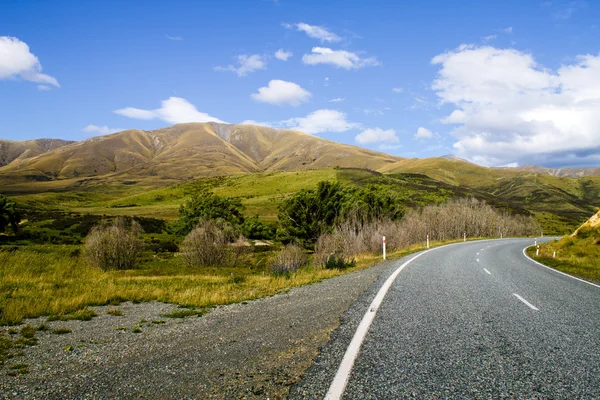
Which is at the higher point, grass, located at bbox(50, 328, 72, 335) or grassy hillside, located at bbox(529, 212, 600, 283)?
grass, located at bbox(50, 328, 72, 335)

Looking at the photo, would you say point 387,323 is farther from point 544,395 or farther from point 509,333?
point 544,395

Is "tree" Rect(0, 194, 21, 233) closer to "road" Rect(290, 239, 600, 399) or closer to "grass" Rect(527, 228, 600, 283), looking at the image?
"road" Rect(290, 239, 600, 399)

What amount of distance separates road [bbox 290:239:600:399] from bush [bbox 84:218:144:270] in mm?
25385

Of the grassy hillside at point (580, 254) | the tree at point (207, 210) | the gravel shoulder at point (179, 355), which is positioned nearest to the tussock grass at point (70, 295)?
the gravel shoulder at point (179, 355)

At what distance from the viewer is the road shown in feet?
12.6

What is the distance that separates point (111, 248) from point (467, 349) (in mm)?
29140

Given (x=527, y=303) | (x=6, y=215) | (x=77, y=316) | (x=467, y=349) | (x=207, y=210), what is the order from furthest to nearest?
1. (x=207, y=210)
2. (x=6, y=215)
3. (x=527, y=303)
4. (x=77, y=316)
5. (x=467, y=349)

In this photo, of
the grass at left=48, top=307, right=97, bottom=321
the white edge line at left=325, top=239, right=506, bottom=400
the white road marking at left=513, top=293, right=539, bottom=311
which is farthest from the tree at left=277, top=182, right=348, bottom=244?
the white edge line at left=325, top=239, right=506, bottom=400

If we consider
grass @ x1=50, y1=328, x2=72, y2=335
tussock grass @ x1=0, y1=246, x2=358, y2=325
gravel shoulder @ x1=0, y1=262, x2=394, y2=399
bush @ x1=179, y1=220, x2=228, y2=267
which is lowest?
bush @ x1=179, y1=220, x2=228, y2=267

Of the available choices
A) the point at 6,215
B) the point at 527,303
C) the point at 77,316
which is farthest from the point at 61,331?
the point at 6,215

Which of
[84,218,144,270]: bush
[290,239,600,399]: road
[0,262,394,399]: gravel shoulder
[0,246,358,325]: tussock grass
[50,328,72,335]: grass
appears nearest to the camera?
[290,239,600,399]: road

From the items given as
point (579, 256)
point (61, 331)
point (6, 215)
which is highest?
point (6, 215)

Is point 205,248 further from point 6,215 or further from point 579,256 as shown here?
point 6,215

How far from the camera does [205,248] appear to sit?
114ft
